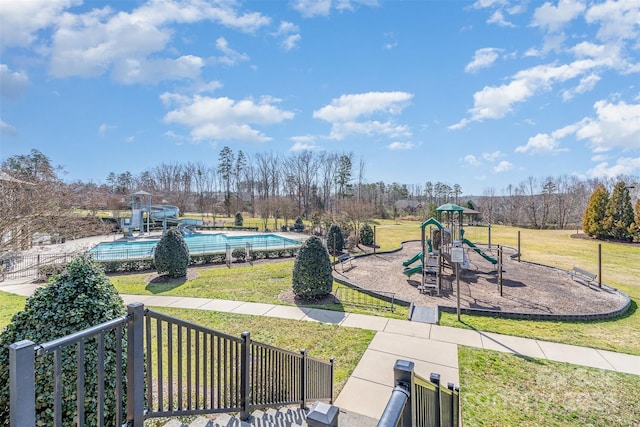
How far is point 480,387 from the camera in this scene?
518 cm

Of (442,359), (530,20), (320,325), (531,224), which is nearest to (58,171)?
(320,325)

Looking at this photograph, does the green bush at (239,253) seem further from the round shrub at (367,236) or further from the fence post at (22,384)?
the fence post at (22,384)

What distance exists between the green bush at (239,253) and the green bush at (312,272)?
830cm

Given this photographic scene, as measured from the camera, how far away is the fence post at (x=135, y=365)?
2225 mm

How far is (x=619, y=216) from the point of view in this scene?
2467 centimetres

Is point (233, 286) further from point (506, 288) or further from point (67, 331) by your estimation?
point (506, 288)

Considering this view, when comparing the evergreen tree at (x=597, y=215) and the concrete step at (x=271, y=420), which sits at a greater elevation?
the evergreen tree at (x=597, y=215)

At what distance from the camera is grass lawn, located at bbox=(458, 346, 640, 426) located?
4.44m

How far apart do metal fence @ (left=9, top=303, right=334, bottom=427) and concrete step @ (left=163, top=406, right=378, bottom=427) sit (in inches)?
4.9

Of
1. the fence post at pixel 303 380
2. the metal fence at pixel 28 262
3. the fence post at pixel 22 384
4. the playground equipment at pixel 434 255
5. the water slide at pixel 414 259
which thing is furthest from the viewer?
the water slide at pixel 414 259

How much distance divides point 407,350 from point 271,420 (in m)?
3.84

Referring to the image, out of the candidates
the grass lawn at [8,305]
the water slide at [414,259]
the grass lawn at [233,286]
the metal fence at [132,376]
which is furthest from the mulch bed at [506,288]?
the grass lawn at [8,305]

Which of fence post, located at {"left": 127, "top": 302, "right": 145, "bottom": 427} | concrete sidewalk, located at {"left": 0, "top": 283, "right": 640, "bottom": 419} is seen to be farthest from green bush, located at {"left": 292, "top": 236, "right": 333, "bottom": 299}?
fence post, located at {"left": 127, "top": 302, "right": 145, "bottom": 427}

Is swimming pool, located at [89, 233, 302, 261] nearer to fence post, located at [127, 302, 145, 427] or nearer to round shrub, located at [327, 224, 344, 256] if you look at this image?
round shrub, located at [327, 224, 344, 256]
